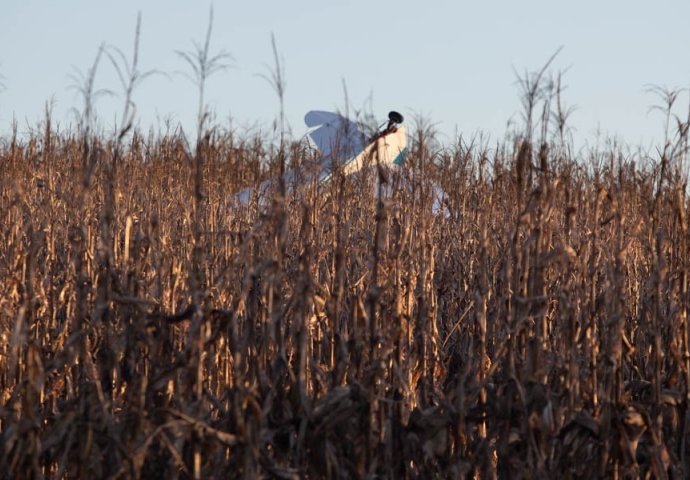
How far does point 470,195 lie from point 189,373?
313 centimetres

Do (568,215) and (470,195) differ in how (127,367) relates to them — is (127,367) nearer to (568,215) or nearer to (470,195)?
(568,215)

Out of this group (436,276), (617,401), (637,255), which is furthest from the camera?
(637,255)

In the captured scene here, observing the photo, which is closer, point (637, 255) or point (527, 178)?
point (527, 178)

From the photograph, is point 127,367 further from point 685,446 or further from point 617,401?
point 685,446

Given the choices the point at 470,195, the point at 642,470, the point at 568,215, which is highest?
the point at 470,195

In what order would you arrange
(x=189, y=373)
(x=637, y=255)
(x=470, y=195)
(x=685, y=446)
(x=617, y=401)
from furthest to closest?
(x=470, y=195)
(x=637, y=255)
(x=685, y=446)
(x=617, y=401)
(x=189, y=373)

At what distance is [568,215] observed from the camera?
2.56 meters

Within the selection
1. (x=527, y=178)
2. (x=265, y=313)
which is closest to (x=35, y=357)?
(x=265, y=313)

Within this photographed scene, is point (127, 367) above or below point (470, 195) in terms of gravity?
below

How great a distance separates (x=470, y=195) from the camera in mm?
5223

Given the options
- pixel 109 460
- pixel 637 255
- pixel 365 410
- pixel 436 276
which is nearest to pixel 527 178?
pixel 365 410

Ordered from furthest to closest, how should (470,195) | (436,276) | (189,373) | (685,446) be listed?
(470,195) < (436,276) < (685,446) < (189,373)

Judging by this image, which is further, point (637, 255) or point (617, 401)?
point (637, 255)

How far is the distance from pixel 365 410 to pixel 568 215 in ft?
2.13
